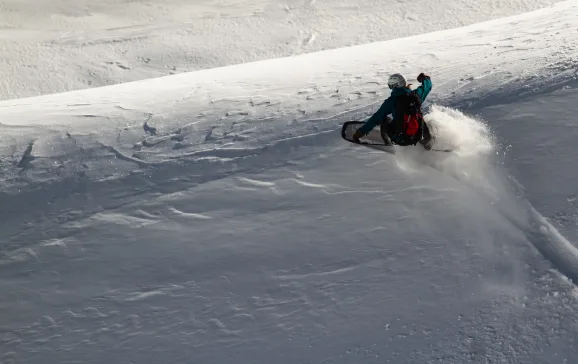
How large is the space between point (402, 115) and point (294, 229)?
1.48 m

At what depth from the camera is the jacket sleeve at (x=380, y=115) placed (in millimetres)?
6285

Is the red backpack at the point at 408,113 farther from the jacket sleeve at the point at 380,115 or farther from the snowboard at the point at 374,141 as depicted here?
the snowboard at the point at 374,141

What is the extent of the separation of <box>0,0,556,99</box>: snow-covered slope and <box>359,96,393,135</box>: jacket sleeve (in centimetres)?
704

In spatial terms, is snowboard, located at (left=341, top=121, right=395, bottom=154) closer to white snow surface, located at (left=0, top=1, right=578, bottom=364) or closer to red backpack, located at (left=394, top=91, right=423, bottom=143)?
white snow surface, located at (left=0, top=1, right=578, bottom=364)

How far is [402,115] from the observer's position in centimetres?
622

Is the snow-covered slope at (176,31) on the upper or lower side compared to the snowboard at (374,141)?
upper

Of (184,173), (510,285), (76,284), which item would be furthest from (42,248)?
(510,285)

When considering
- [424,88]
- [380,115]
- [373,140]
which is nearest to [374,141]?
Answer: [373,140]

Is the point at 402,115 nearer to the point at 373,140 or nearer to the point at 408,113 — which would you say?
the point at 408,113

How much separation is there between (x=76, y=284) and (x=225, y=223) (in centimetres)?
145

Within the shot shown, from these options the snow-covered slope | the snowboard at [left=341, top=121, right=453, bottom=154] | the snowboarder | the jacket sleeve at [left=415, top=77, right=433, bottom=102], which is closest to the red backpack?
the snowboarder

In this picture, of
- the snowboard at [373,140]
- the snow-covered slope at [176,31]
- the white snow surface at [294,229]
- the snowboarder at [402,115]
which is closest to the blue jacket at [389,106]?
the snowboarder at [402,115]

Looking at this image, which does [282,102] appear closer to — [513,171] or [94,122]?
[94,122]

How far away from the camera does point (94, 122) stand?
812 centimetres
